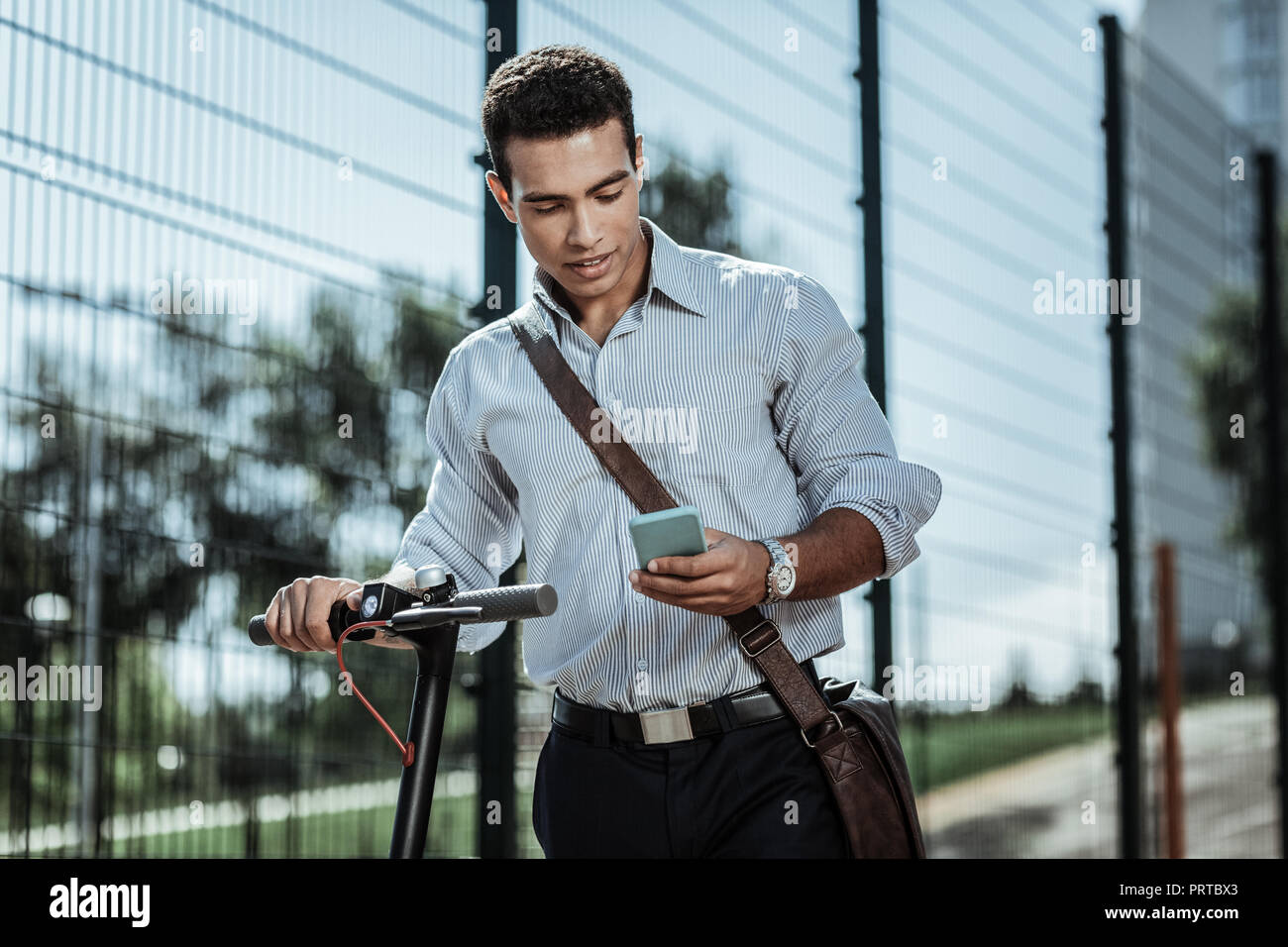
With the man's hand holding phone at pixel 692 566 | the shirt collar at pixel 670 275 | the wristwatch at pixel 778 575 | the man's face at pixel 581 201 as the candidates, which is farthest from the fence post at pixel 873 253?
the man's hand holding phone at pixel 692 566

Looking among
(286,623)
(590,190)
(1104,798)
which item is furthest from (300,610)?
(1104,798)

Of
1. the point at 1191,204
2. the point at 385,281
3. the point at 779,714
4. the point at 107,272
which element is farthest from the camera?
the point at 1191,204

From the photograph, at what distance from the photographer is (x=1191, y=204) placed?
23.9 feet

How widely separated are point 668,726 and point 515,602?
0.52 m

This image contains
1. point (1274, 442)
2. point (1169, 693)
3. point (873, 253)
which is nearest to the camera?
point (873, 253)

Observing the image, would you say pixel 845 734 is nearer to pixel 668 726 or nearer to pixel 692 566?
pixel 668 726

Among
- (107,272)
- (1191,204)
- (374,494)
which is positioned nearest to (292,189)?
(107,272)

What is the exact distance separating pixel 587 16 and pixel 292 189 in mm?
906

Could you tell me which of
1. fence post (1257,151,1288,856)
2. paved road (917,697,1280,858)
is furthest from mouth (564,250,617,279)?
fence post (1257,151,1288,856)

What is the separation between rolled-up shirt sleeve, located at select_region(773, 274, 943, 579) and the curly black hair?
1.36ft

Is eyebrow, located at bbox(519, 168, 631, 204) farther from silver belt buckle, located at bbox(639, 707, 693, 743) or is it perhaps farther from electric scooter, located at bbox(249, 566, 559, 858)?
silver belt buckle, located at bbox(639, 707, 693, 743)

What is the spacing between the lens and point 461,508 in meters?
2.51
